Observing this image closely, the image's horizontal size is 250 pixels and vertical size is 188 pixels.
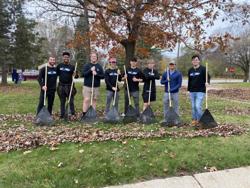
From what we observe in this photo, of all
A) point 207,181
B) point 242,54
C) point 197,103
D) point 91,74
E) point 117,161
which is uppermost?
point 242,54

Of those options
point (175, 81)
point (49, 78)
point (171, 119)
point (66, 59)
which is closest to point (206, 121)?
point (171, 119)

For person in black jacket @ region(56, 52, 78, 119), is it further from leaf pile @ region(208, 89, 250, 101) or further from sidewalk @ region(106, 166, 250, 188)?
leaf pile @ region(208, 89, 250, 101)

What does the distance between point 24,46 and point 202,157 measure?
28.1 metres

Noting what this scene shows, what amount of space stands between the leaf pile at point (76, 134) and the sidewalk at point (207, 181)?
1749mm

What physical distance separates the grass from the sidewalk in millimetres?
199

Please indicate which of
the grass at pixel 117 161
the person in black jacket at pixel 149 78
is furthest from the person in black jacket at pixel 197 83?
the grass at pixel 117 161

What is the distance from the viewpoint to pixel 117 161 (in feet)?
21.6

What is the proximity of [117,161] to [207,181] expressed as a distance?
1.50 meters

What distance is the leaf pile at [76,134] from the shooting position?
7.54 metres

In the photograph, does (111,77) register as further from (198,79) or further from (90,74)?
(198,79)

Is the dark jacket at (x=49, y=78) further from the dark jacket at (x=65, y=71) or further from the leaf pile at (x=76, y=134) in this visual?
the leaf pile at (x=76, y=134)

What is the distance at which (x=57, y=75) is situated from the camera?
10867 millimetres

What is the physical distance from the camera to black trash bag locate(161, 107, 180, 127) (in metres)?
9.77

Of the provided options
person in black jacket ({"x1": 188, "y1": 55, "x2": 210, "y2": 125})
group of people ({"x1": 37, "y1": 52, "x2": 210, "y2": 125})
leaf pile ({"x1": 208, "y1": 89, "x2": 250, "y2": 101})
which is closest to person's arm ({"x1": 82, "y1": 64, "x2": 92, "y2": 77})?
group of people ({"x1": 37, "y1": 52, "x2": 210, "y2": 125})
